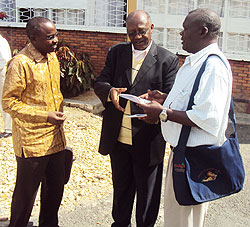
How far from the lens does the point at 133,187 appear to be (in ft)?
10.9

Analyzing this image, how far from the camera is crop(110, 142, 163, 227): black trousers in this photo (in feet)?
10.2

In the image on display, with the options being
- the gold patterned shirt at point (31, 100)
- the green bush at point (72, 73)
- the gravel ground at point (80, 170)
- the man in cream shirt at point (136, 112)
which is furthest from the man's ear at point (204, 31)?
the green bush at point (72, 73)

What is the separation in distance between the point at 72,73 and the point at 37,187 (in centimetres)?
496

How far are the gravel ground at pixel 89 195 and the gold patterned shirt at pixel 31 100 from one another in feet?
3.84

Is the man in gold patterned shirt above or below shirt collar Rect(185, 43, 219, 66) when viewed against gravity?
below

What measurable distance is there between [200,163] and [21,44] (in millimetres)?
8166

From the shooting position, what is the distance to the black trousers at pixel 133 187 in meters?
3.12

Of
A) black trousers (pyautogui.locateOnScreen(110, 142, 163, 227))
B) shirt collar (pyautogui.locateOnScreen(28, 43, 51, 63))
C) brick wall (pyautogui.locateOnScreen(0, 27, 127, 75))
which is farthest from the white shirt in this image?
brick wall (pyautogui.locateOnScreen(0, 27, 127, 75))

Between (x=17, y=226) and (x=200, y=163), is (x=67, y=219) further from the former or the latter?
(x=200, y=163)

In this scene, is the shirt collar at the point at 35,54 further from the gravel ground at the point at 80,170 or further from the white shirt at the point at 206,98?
the gravel ground at the point at 80,170

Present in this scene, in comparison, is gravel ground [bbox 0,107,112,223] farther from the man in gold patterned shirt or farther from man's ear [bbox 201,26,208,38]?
man's ear [bbox 201,26,208,38]

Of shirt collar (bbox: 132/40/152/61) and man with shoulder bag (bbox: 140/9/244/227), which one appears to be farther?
shirt collar (bbox: 132/40/152/61)

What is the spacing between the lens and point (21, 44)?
373 inches

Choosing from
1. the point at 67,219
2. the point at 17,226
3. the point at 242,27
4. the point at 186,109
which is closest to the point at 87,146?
the point at 67,219
